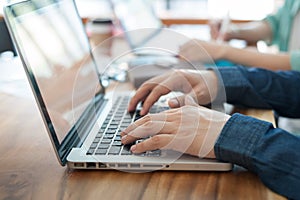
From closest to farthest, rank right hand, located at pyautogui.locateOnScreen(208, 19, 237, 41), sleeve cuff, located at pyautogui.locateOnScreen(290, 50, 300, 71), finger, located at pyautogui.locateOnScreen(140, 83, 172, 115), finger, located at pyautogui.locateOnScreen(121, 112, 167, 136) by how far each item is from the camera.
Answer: finger, located at pyautogui.locateOnScreen(121, 112, 167, 136) → finger, located at pyautogui.locateOnScreen(140, 83, 172, 115) → sleeve cuff, located at pyautogui.locateOnScreen(290, 50, 300, 71) → right hand, located at pyautogui.locateOnScreen(208, 19, 237, 41)

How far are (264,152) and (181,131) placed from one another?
0.13 metres

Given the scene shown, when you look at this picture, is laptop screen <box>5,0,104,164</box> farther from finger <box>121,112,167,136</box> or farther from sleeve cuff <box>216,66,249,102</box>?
sleeve cuff <box>216,66,249,102</box>

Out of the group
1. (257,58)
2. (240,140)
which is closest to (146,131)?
(240,140)

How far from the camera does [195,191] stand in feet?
1.62

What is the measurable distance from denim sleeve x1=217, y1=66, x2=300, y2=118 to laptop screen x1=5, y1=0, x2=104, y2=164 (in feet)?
1.01

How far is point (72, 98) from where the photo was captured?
0.69m

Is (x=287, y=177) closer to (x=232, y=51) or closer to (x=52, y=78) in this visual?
(x=52, y=78)

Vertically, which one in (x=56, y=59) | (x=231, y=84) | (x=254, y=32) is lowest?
(x=254, y=32)

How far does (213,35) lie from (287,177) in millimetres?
1157

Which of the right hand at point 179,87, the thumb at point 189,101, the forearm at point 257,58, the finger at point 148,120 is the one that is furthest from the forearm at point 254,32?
the finger at point 148,120

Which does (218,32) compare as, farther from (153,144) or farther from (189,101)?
(153,144)

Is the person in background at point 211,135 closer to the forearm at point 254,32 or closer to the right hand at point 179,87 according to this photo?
the right hand at point 179,87

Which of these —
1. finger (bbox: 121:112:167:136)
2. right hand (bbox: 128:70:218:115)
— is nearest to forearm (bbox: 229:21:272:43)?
right hand (bbox: 128:70:218:115)

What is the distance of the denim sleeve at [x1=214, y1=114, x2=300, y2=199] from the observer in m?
0.50
